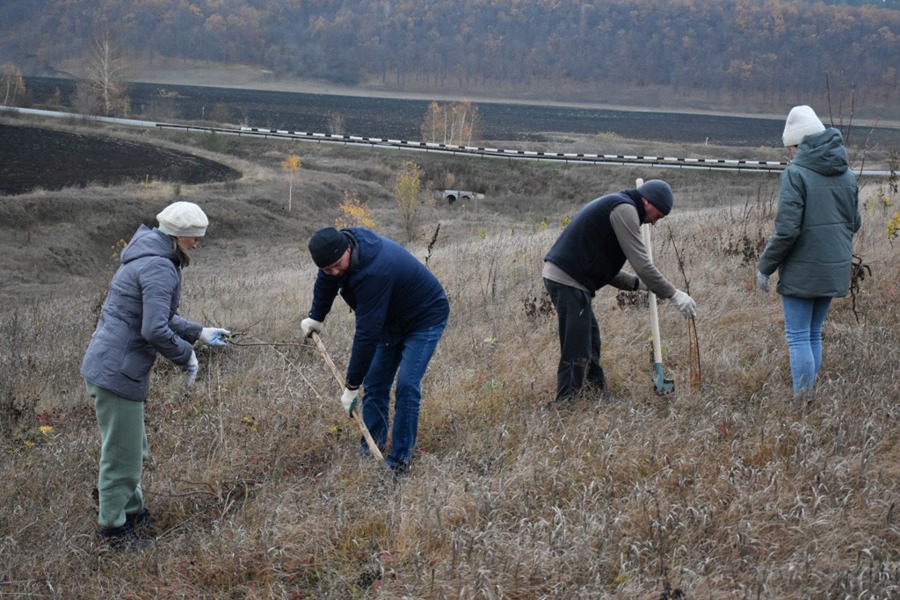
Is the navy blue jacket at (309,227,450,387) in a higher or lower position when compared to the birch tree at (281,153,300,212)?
higher

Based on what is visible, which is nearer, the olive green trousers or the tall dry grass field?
the tall dry grass field

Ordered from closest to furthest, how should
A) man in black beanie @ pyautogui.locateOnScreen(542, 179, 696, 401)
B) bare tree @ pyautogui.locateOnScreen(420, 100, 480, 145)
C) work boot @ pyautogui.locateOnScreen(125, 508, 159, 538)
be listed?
work boot @ pyautogui.locateOnScreen(125, 508, 159, 538) → man in black beanie @ pyautogui.locateOnScreen(542, 179, 696, 401) → bare tree @ pyautogui.locateOnScreen(420, 100, 480, 145)

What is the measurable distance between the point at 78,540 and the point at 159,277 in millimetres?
1366

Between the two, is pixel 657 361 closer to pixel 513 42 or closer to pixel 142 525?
pixel 142 525

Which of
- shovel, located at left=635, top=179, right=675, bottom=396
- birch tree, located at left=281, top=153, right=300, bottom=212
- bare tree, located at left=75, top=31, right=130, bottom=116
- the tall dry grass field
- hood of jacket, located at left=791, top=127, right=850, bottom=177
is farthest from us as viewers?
bare tree, located at left=75, top=31, right=130, bottom=116

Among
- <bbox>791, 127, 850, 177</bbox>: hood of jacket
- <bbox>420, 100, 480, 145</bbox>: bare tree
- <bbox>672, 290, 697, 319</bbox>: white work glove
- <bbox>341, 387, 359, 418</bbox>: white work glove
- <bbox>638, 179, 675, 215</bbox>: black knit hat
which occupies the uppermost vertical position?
<bbox>420, 100, 480, 145</bbox>: bare tree

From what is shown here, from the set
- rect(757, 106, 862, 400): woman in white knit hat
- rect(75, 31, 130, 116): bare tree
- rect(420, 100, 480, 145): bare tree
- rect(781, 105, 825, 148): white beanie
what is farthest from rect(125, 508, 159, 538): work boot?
rect(75, 31, 130, 116): bare tree

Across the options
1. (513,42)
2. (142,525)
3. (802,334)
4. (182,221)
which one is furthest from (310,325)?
(513,42)

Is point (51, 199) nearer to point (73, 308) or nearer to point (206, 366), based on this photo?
point (73, 308)

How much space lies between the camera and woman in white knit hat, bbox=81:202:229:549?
12.7 ft

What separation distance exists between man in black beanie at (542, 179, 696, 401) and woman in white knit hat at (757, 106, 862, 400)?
0.59 metres

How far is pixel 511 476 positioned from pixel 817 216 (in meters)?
2.29

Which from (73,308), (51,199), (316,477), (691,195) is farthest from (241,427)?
(691,195)

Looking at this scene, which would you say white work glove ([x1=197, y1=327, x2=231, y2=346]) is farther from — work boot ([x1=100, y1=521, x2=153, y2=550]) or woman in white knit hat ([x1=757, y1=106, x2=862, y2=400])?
woman in white knit hat ([x1=757, y1=106, x2=862, y2=400])
